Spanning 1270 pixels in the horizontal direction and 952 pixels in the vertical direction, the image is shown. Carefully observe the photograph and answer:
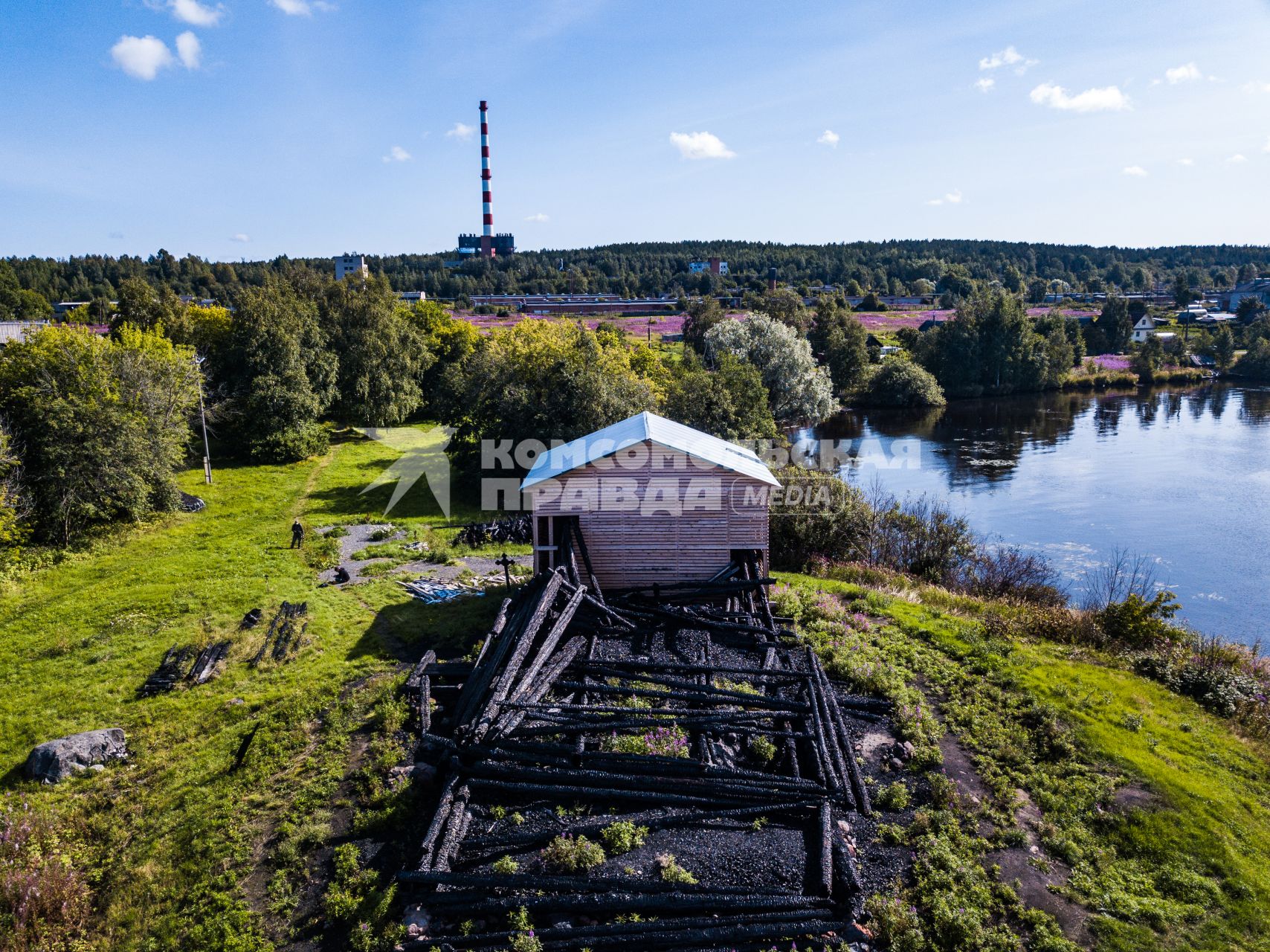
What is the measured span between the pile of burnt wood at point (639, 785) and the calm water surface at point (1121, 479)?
16416 millimetres

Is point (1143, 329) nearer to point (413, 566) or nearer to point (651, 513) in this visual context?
point (651, 513)

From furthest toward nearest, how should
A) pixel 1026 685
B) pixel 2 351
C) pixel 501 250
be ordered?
pixel 501 250 < pixel 2 351 < pixel 1026 685

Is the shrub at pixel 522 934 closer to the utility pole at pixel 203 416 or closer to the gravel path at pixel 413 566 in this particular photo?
the gravel path at pixel 413 566

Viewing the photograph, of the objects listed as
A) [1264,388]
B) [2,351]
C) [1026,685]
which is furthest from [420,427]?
[1264,388]

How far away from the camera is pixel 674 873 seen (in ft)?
27.2

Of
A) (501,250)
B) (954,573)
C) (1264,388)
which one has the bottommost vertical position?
(954,573)

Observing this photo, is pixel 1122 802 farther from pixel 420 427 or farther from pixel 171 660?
pixel 420 427

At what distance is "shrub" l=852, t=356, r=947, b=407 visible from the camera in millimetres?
54062

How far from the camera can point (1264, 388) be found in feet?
191

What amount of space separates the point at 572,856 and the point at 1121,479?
119 ft

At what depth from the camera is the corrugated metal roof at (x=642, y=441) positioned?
16.9m

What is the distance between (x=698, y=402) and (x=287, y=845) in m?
24.0

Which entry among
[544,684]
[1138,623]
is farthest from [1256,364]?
[544,684]

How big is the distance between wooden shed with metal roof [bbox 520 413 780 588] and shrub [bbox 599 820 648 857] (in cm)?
823
